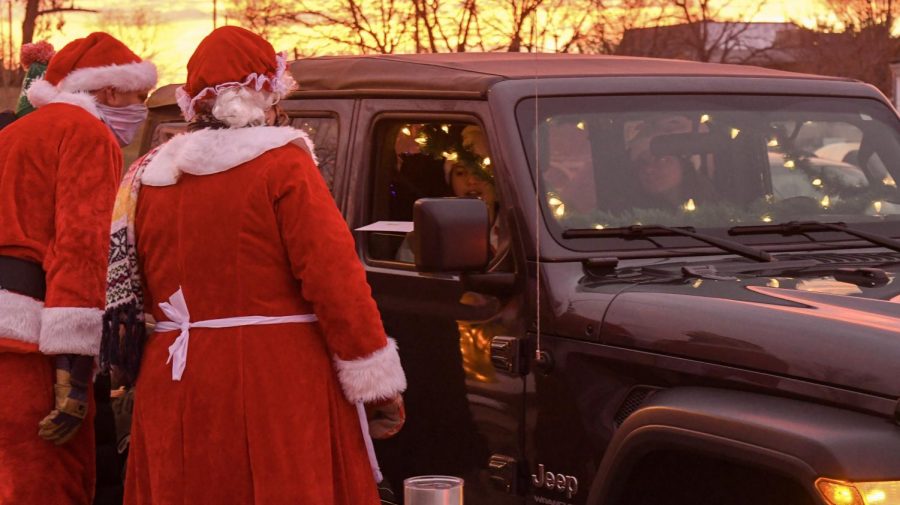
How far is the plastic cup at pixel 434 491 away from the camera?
12.6 ft

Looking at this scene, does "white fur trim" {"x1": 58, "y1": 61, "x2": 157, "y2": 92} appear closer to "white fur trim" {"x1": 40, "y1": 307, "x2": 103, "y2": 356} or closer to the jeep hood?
"white fur trim" {"x1": 40, "y1": 307, "x2": 103, "y2": 356}

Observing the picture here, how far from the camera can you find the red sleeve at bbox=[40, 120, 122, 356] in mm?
5184

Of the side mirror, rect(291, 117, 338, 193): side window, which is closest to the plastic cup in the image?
the side mirror

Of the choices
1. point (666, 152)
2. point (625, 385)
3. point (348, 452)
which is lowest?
point (348, 452)

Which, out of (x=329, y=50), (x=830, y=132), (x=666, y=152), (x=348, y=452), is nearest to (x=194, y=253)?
(x=348, y=452)

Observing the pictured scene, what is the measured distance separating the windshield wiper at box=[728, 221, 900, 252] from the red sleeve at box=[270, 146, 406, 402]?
1.17m

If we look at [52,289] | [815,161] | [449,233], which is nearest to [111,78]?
[52,289]

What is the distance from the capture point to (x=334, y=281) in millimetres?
4102

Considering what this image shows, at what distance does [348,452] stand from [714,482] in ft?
3.31

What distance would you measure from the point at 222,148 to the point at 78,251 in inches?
43.8

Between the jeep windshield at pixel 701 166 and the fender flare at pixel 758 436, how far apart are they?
0.83m

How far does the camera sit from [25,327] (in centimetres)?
534

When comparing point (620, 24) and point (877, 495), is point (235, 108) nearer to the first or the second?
point (877, 495)

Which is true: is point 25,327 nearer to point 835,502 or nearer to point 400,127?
point 400,127
